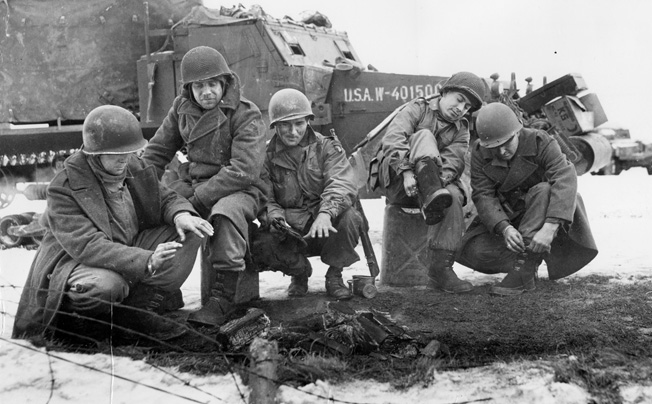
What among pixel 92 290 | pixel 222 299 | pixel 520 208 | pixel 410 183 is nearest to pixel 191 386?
pixel 92 290

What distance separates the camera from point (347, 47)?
10.7 metres

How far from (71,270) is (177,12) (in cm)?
666

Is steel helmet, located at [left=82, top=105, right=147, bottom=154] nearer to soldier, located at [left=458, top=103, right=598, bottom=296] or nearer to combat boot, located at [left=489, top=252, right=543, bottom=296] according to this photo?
soldier, located at [left=458, top=103, right=598, bottom=296]

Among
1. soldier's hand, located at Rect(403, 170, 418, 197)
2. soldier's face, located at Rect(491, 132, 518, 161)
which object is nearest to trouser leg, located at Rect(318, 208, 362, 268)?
soldier's hand, located at Rect(403, 170, 418, 197)

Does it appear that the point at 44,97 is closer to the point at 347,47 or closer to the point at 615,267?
the point at 347,47

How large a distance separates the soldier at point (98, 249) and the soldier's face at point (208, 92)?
0.78m

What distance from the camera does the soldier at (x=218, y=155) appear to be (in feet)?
14.1

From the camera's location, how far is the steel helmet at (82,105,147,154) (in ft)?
12.3

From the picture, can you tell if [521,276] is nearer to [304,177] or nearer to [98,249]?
[304,177]

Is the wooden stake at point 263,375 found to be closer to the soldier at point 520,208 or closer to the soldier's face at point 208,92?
the soldier's face at point 208,92

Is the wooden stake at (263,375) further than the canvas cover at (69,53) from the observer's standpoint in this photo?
No

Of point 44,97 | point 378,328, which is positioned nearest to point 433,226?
point 378,328

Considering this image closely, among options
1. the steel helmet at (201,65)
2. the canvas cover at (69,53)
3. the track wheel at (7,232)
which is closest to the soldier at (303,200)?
the steel helmet at (201,65)

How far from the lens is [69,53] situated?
932 cm
